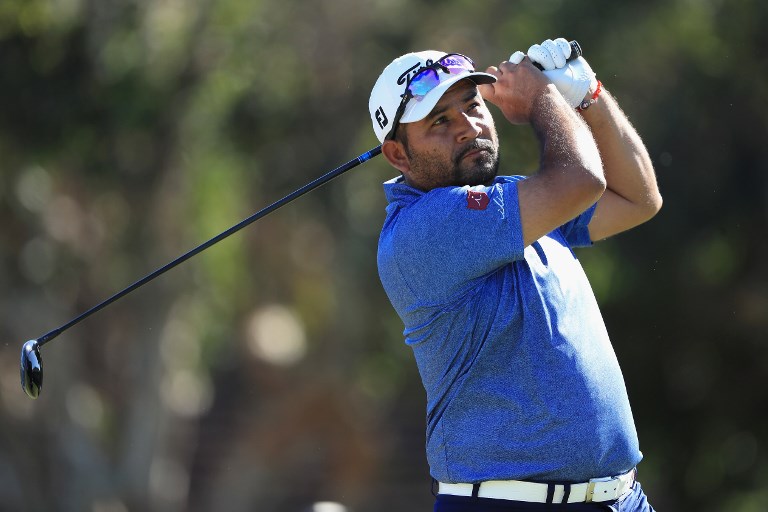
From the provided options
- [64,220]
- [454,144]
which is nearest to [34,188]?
[64,220]

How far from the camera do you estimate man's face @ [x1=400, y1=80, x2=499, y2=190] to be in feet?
12.1

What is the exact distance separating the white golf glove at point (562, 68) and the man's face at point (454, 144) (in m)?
0.22

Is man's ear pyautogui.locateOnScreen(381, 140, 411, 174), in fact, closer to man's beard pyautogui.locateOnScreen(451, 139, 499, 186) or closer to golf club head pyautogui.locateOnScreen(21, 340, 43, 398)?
man's beard pyautogui.locateOnScreen(451, 139, 499, 186)

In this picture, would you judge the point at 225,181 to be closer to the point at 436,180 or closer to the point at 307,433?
the point at 307,433

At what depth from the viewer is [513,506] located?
3438mm

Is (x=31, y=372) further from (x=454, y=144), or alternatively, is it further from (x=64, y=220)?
(x=64, y=220)

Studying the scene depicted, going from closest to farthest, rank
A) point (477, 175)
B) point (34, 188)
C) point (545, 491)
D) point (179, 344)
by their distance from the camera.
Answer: point (545, 491) < point (477, 175) < point (34, 188) < point (179, 344)

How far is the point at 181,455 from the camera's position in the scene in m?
14.8

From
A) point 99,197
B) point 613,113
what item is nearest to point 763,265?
point 99,197

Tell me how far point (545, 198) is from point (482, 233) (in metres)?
0.19

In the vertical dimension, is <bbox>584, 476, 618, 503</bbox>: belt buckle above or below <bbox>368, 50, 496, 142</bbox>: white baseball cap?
below

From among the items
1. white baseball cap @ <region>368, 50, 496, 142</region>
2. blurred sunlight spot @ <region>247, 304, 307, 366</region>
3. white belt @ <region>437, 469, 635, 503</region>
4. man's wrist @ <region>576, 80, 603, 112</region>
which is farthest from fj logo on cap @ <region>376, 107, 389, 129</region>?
blurred sunlight spot @ <region>247, 304, 307, 366</region>

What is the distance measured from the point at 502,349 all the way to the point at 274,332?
45.0 ft

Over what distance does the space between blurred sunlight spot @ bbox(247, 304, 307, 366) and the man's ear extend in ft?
42.4
